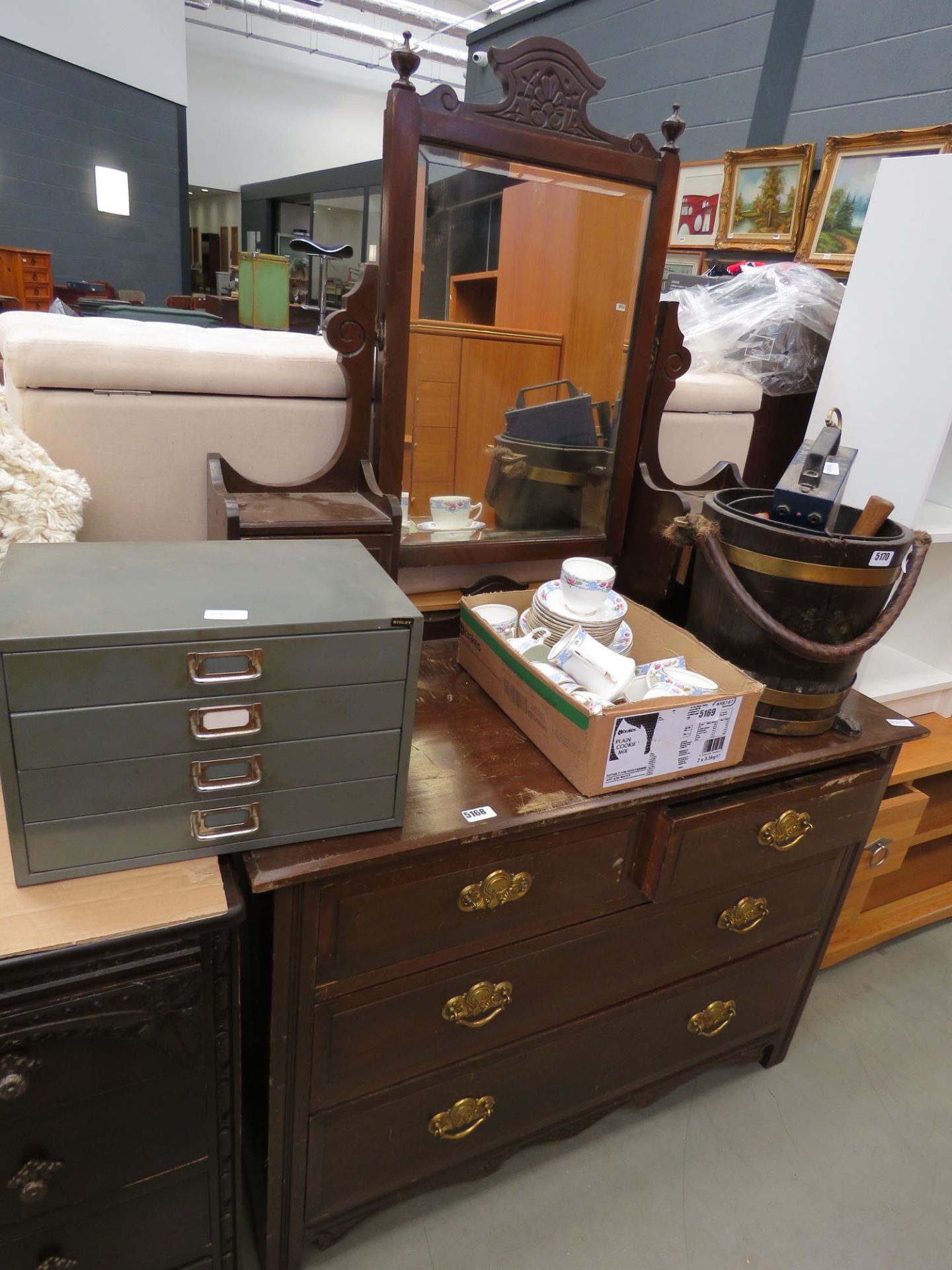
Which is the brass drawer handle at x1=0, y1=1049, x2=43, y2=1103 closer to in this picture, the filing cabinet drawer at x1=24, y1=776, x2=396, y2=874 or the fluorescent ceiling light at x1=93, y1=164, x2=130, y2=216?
the filing cabinet drawer at x1=24, y1=776, x2=396, y2=874

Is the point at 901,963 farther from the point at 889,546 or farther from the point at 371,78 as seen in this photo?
the point at 371,78

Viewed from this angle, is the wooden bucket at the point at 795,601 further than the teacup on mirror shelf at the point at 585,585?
No

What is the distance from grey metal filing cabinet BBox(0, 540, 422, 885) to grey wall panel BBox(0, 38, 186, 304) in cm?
732

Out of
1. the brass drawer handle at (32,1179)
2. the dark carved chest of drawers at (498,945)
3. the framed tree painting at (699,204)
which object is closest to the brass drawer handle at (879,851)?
the dark carved chest of drawers at (498,945)

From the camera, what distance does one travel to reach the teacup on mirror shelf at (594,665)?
1.11 metres

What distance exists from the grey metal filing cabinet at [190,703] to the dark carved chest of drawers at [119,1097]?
109 mm

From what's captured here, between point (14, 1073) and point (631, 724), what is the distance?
0.83 meters

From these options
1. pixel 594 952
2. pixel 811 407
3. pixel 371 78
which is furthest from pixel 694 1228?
pixel 371 78

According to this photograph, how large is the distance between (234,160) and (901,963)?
1130cm

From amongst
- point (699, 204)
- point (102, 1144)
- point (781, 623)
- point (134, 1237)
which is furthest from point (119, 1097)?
point (699, 204)

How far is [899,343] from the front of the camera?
5.02 feet

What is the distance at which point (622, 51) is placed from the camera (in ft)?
11.7

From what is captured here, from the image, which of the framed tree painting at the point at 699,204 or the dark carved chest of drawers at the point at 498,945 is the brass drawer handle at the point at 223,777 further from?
the framed tree painting at the point at 699,204

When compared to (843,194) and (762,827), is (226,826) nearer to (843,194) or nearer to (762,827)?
(762,827)
